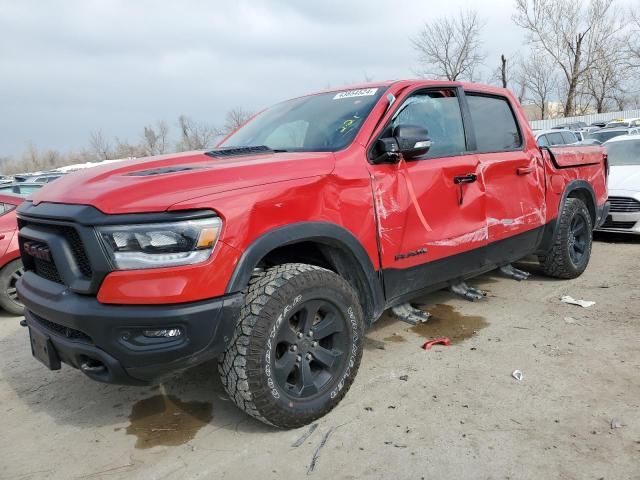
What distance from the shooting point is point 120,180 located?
2406 mm

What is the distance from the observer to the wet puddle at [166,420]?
8.78 ft

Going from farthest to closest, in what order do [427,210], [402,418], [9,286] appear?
[9,286] < [427,210] < [402,418]

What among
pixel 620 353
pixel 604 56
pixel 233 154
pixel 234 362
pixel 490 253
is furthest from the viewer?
pixel 604 56

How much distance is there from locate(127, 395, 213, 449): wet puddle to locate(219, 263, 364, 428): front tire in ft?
1.59

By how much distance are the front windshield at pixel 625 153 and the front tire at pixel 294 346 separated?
7.01 meters

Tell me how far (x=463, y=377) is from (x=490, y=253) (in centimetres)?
119

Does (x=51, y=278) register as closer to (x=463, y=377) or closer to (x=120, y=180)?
(x=120, y=180)

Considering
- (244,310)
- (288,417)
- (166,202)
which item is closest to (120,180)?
(166,202)

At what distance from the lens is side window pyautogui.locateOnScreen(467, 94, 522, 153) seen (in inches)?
155

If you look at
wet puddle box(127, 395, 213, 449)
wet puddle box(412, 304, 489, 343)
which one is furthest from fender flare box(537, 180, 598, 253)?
wet puddle box(127, 395, 213, 449)

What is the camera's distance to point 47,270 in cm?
256

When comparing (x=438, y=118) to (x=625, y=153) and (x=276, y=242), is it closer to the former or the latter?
(x=276, y=242)

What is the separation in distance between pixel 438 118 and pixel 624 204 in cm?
454

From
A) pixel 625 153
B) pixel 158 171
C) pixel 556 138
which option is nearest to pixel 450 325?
pixel 158 171
